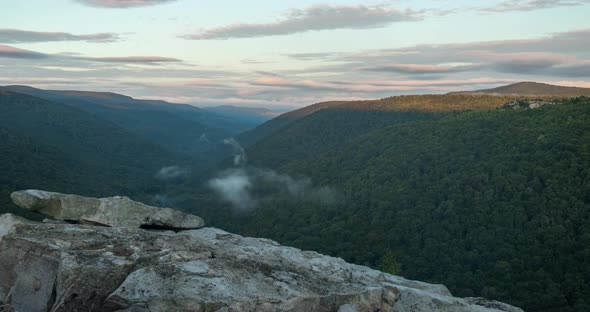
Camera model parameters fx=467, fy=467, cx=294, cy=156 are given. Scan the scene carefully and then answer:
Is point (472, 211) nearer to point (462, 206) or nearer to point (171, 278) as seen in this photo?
point (462, 206)

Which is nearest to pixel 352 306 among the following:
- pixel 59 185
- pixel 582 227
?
pixel 582 227

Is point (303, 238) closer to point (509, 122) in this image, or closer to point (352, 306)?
point (509, 122)

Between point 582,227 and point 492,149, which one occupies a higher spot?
point 492,149

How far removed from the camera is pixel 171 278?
830 inches

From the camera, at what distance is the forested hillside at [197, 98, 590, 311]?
10006 centimetres

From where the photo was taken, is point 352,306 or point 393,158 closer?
point 352,306

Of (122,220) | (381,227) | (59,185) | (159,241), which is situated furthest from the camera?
(59,185)

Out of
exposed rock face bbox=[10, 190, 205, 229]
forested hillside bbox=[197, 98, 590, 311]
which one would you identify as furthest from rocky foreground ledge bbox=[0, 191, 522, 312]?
forested hillside bbox=[197, 98, 590, 311]

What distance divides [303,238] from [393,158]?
51.8 meters

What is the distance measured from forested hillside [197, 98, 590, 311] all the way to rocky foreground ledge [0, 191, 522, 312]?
67.1 metres

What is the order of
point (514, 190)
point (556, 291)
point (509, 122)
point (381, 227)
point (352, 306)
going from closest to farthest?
1. point (352, 306)
2. point (556, 291)
3. point (514, 190)
4. point (381, 227)
5. point (509, 122)

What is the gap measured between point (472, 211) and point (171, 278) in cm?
12122

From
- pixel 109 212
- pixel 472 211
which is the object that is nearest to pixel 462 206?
pixel 472 211

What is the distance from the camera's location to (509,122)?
163 metres
